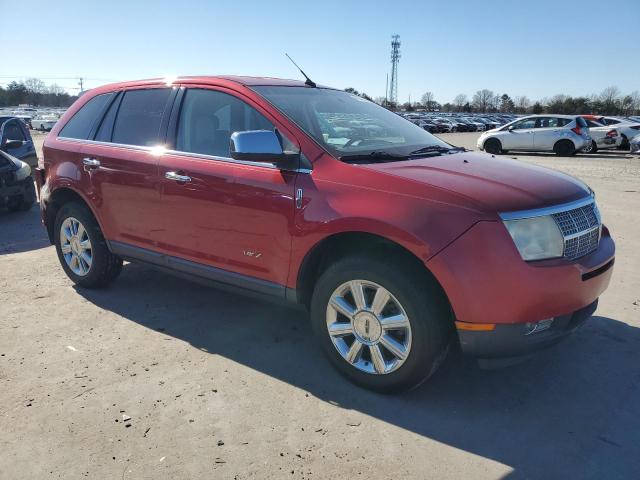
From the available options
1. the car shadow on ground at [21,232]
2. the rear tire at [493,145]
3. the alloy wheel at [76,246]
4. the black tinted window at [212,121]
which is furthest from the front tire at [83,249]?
the rear tire at [493,145]

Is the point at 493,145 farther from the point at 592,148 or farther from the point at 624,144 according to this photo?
the point at 624,144

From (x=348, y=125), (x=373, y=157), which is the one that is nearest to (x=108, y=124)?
(x=348, y=125)

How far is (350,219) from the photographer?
3.06 m

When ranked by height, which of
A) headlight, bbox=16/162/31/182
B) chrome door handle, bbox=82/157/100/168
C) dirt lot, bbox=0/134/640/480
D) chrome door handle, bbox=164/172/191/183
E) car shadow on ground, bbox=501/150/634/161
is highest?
chrome door handle, bbox=82/157/100/168

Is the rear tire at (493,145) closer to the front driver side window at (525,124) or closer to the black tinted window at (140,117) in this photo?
the front driver side window at (525,124)

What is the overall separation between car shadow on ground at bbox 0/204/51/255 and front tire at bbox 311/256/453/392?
507 centimetres

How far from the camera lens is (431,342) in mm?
2891

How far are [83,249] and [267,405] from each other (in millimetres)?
2763

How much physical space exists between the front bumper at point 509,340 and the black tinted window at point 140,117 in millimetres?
2851

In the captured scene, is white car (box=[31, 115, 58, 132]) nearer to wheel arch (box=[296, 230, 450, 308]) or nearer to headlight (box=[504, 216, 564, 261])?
wheel arch (box=[296, 230, 450, 308])

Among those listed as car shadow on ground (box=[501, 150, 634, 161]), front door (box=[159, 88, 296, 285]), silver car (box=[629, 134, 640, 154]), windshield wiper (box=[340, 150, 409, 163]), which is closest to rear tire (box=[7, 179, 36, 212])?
front door (box=[159, 88, 296, 285])

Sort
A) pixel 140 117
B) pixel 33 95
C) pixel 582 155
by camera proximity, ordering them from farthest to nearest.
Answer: pixel 33 95, pixel 582 155, pixel 140 117

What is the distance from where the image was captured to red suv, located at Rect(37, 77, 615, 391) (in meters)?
2.78

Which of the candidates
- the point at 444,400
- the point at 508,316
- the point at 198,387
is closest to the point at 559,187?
the point at 508,316
